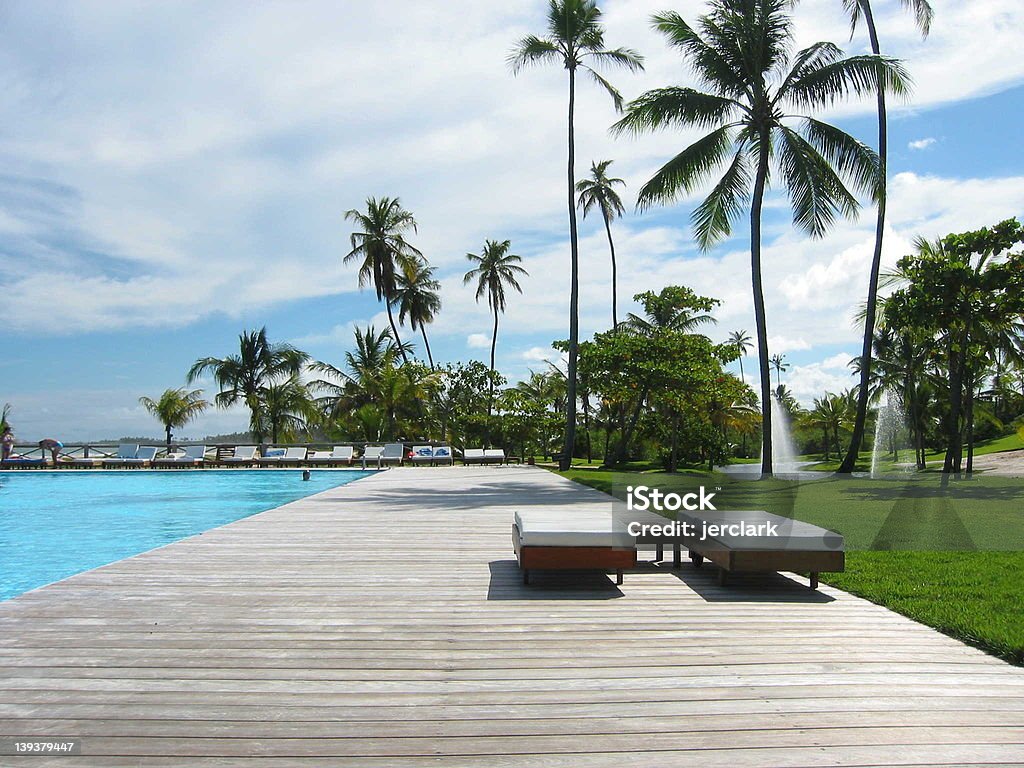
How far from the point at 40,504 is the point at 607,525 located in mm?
15667

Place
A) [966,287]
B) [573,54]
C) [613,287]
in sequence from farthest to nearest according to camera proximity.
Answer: [613,287] → [573,54] → [966,287]

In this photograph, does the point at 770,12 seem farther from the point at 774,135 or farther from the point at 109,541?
the point at 109,541

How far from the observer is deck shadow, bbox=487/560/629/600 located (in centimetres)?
546

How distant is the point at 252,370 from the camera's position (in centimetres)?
3152

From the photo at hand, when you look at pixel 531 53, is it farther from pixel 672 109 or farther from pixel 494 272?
pixel 494 272

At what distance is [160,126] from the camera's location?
15602 mm

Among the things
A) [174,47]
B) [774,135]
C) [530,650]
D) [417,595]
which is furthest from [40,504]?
[774,135]

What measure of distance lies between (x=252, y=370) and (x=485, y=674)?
29.7 meters

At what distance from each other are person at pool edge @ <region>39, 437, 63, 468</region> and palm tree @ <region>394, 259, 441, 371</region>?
14.9 meters

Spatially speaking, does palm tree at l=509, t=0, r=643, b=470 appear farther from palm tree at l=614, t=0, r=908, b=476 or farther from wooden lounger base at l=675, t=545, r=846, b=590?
wooden lounger base at l=675, t=545, r=846, b=590

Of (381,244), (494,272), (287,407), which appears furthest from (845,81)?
(494,272)

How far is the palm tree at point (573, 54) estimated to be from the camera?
21.2 m

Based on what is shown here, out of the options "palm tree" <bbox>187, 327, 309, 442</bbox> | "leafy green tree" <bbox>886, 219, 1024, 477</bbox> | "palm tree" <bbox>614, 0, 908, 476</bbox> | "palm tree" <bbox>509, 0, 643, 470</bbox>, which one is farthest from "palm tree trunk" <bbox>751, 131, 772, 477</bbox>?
"palm tree" <bbox>187, 327, 309, 442</bbox>

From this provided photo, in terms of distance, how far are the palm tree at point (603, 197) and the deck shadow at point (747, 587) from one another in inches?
1216
